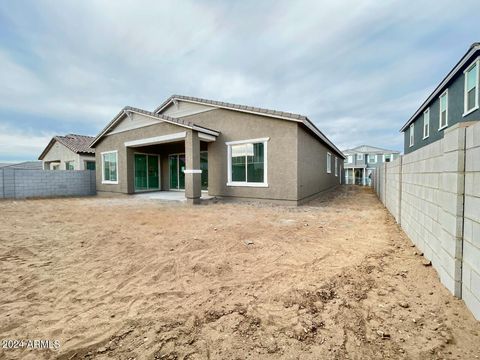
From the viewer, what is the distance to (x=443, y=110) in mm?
11367

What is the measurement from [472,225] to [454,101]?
484 inches

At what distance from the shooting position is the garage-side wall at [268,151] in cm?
905

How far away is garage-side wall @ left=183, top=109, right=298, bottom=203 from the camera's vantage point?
905 centimetres

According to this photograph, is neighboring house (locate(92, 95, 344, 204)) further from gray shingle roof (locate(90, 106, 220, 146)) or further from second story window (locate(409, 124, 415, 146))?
second story window (locate(409, 124, 415, 146))

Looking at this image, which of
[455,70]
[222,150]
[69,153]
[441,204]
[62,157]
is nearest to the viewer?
[441,204]

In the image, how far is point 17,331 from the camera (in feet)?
6.32

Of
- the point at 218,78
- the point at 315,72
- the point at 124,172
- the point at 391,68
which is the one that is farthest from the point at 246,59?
the point at 124,172

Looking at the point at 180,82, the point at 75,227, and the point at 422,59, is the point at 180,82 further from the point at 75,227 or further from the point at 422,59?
the point at 422,59

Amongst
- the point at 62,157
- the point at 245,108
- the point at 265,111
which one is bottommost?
the point at 62,157

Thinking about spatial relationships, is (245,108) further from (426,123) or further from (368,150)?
(368,150)

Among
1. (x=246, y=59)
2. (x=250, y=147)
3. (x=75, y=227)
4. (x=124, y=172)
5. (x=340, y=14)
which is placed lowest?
(x=75, y=227)

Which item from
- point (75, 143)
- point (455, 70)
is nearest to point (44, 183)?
point (75, 143)

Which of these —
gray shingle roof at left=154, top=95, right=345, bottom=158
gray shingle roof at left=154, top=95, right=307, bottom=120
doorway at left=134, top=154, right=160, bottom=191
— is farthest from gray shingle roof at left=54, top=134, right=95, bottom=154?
gray shingle roof at left=154, top=95, right=345, bottom=158

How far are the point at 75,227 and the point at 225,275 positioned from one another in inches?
204
